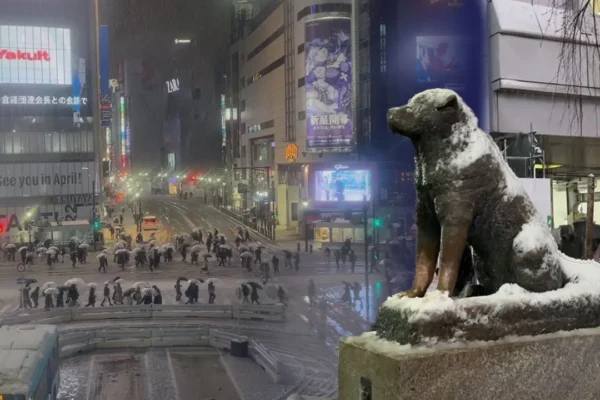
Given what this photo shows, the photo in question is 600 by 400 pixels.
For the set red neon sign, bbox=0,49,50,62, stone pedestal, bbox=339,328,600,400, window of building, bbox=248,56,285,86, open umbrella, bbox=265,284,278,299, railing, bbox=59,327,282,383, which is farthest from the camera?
red neon sign, bbox=0,49,50,62

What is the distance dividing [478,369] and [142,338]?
51.7ft

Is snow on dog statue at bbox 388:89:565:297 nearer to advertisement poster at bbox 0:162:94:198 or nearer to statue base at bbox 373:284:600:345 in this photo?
statue base at bbox 373:284:600:345

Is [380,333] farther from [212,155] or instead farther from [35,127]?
[212,155]

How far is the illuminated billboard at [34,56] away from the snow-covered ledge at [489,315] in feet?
202

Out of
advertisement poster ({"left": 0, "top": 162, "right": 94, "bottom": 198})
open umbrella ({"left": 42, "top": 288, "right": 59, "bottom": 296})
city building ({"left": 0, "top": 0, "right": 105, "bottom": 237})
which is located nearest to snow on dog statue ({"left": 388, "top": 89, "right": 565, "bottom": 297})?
open umbrella ({"left": 42, "top": 288, "right": 59, "bottom": 296})

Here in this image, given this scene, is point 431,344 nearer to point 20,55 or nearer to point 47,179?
point 47,179

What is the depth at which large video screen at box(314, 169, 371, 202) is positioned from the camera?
41.2 meters

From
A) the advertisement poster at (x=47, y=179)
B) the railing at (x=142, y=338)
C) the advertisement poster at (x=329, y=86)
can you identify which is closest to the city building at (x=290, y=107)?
the advertisement poster at (x=329, y=86)

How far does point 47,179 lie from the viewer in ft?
190

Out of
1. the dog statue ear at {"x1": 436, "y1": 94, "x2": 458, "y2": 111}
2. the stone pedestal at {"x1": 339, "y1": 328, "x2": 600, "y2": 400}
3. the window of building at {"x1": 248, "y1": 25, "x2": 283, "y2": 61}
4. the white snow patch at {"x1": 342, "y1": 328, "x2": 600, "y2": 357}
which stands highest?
the window of building at {"x1": 248, "y1": 25, "x2": 283, "y2": 61}

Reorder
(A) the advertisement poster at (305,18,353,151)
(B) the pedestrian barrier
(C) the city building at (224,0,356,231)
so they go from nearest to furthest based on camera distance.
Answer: (B) the pedestrian barrier → (A) the advertisement poster at (305,18,353,151) → (C) the city building at (224,0,356,231)

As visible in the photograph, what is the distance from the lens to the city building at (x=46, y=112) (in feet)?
188

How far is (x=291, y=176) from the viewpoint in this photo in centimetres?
5359

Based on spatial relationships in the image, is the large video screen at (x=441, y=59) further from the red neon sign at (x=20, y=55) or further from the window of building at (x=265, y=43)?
the red neon sign at (x=20, y=55)
